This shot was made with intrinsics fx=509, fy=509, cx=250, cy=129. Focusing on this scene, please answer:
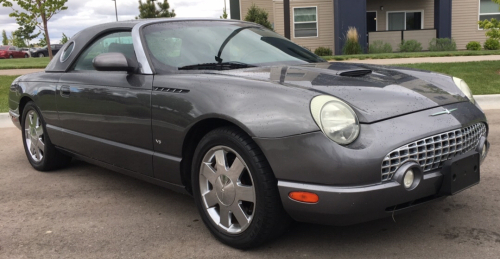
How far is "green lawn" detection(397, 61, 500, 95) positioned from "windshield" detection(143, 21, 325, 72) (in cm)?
649

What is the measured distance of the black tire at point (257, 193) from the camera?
2.78 meters

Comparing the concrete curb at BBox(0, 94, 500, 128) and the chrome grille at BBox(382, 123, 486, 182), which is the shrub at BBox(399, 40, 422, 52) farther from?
the chrome grille at BBox(382, 123, 486, 182)

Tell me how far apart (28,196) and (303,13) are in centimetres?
1992

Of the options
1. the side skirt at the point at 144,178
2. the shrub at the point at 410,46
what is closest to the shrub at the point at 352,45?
the shrub at the point at 410,46

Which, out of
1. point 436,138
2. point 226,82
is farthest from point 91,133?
point 436,138

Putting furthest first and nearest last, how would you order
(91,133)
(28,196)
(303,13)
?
(303,13) → (28,196) → (91,133)

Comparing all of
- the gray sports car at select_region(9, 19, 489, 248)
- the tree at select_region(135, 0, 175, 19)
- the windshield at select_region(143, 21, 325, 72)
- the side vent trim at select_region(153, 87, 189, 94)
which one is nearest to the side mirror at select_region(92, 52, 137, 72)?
the gray sports car at select_region(9, 19, 489, 248)

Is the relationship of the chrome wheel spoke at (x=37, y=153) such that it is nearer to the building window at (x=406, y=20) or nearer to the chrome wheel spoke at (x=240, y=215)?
the chrome wheel spoke at (x=240, y=215)

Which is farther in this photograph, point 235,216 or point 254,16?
point 254,16

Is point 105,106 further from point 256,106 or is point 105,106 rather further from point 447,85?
point 447,85

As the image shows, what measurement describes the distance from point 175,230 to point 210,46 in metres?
1.40

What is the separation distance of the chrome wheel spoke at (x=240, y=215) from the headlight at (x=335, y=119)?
73cm

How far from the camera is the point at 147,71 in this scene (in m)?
3.63

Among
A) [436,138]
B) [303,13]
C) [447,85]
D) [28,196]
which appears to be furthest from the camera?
[303,13]
